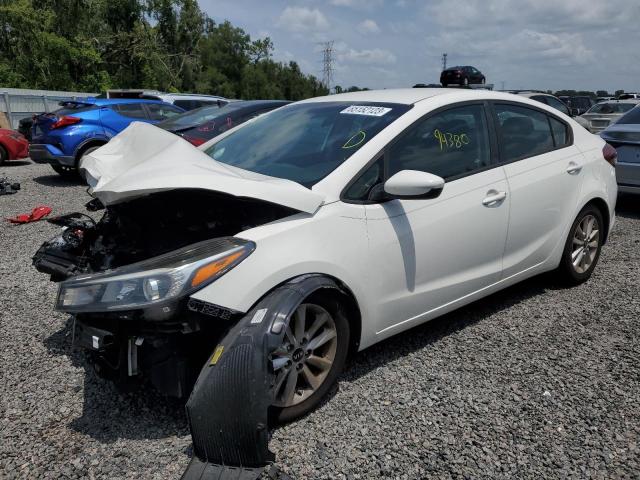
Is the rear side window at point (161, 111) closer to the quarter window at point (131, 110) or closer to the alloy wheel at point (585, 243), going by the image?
the quarter window at point (131, 110)

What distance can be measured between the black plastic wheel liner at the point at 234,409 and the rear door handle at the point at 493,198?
185 cm

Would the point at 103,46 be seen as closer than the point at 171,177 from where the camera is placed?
No

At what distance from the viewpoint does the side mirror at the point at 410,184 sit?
2.96 metres

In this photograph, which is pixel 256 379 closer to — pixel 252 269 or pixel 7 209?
pixel 252 269

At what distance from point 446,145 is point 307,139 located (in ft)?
2.95

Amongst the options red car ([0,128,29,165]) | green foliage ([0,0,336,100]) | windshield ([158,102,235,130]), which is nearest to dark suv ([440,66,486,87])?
windshield ([158,102,235,130])

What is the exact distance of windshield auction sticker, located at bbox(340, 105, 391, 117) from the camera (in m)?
3.47

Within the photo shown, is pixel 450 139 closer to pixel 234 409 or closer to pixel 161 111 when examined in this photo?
pixel 234 409

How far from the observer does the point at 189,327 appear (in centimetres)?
247

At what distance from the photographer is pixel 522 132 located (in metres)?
4.14

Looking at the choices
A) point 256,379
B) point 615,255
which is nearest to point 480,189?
point 256,379

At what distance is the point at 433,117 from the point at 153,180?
1795 millimetres

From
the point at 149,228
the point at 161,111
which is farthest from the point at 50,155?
the point at 149,228

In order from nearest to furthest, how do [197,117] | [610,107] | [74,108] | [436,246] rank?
[436,246]
[197,117]
[74,108]
[610,107]
